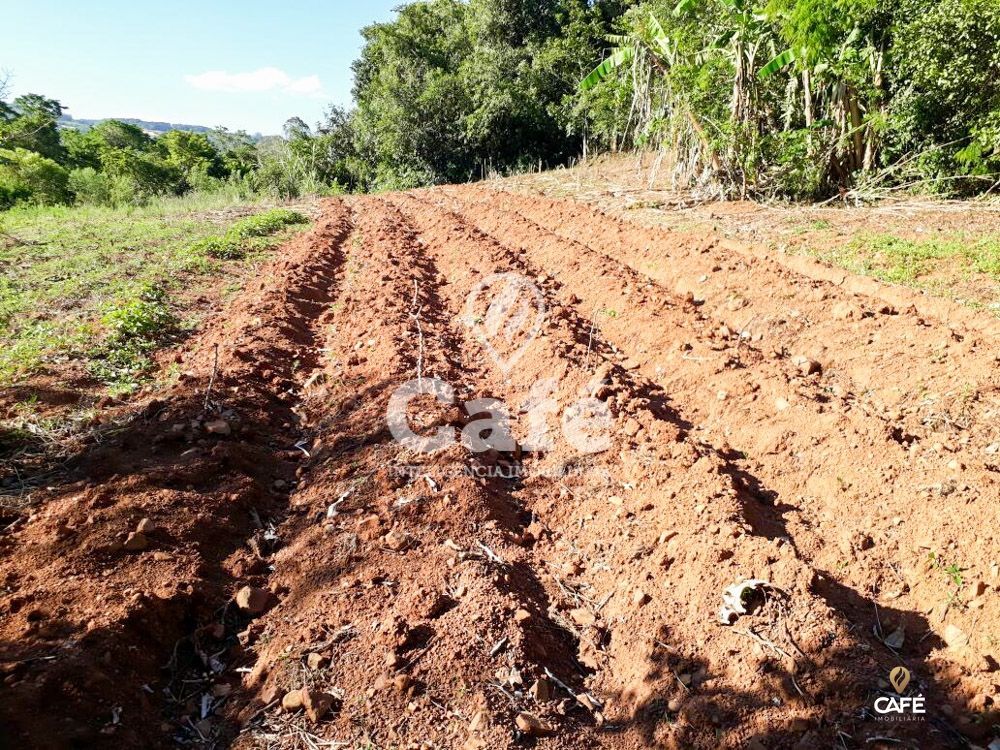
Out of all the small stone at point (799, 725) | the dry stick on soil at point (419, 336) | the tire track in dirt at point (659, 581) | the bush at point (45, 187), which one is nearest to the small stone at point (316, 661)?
the tire track in dirt at point (659, 581)

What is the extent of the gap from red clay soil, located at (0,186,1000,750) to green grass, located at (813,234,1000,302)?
1.76ft

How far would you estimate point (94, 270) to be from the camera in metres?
8.39

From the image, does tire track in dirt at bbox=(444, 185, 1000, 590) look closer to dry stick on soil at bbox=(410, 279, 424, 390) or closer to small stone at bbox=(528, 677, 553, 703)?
small stone at bbox=(528, 677, 553, 703)

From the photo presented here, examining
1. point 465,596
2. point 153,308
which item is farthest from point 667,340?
point 153,308

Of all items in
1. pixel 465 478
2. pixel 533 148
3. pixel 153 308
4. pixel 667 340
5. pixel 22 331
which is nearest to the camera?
pixel 465 478

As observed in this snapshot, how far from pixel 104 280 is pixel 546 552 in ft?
25.0

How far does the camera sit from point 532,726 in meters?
2.23

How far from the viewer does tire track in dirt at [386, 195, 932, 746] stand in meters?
2.32

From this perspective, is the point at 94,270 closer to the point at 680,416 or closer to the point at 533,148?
the point at 680,416

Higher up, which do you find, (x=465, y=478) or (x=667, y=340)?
(x=667, y=340)

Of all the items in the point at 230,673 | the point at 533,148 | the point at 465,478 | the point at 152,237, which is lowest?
the point at 230,673

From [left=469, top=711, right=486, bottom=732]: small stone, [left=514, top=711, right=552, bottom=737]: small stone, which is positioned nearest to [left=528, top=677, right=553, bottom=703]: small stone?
[left=514, top=711, right=552, bottom=737]: small stone

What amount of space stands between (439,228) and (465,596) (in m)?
8.73

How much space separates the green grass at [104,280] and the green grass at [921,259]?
757cm
